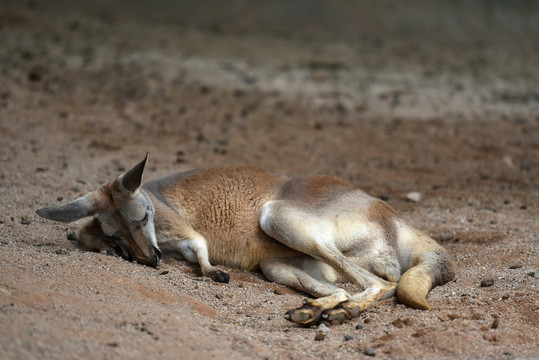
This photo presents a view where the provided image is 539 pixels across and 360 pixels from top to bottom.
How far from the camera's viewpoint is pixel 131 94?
10.7 meters

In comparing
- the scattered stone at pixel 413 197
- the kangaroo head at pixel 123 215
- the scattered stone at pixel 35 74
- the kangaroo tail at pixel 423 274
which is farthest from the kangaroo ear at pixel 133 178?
the scattered stone at pixel 35 74

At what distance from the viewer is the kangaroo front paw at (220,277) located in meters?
5.31

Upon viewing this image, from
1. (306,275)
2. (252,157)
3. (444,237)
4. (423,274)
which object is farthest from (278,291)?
(252,157)

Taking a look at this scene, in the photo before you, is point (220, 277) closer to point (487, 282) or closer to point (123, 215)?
point (123, 215)

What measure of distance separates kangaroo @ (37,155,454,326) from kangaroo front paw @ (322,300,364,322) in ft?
1.04

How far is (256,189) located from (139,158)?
9.22ft

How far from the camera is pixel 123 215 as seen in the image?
5.58 metres

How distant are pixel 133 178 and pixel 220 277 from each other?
38.5 inches

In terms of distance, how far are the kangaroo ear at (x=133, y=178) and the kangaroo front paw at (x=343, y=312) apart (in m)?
1.72

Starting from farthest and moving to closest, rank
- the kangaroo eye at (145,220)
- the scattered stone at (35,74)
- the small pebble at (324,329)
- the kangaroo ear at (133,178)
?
the scattered stone at (35,74), the kangaroo eye at (145,220), the kangaroo ear at (133,178), the small pebble at (324,329)

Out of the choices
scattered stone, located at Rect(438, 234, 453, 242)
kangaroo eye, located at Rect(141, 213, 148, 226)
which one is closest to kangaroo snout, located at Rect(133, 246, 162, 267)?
kangaroo eye, located at Rect(141, 213, 148, 226)

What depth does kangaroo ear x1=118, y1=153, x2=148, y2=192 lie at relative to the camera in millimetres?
5344

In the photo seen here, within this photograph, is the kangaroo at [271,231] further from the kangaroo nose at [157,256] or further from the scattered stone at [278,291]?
the scattered stone at [278,291]

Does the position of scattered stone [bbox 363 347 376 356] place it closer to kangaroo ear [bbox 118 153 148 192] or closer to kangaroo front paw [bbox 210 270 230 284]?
kangaroo front paw [bbox 210 270 230 284]
